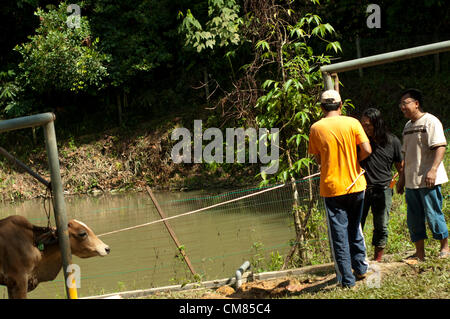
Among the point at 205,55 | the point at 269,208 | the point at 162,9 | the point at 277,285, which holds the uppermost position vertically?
the point at 162,9

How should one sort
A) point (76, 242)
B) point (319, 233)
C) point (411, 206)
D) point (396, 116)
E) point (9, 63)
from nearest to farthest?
point (76, 242) → point (411, 206) → point (319, 233) → point (396, 116) → point (9, 63)

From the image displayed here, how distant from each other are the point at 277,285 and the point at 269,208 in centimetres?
216

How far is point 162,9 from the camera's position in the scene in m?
23.0

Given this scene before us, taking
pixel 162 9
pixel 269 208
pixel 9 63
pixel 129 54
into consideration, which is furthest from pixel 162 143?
pixel 269 208

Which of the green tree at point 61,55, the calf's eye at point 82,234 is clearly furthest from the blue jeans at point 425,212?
the green tree at point 61,55

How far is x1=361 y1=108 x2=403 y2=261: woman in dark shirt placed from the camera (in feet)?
20.7

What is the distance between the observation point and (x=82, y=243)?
5.48 m

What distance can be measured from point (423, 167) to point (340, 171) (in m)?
1.15

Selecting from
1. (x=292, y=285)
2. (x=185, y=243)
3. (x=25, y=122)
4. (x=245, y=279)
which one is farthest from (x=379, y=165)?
(x=185, y=243)

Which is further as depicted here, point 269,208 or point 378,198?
point 269,208

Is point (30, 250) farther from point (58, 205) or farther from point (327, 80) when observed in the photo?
point (327, 80)

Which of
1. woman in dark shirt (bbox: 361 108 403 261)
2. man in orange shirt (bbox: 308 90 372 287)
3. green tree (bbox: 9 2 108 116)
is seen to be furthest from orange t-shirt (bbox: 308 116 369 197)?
green tree (bbox: 9 2 108 116)

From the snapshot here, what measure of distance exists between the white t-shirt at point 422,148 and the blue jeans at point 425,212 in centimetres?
11

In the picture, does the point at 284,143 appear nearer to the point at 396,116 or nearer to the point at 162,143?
the point at 396,116
